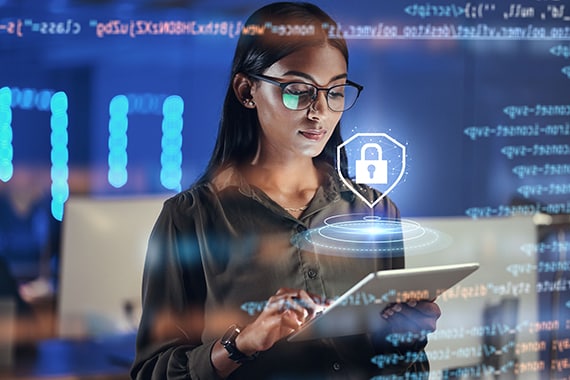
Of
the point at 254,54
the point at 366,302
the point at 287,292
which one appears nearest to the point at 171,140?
the point at 254,54

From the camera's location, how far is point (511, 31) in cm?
142

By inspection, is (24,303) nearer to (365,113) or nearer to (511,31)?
(365,113)

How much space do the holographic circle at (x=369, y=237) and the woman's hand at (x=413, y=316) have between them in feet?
0.29

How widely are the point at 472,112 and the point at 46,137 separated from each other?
2.34ft

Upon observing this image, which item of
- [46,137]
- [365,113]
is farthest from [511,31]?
[46,137]

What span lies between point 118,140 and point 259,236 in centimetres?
27

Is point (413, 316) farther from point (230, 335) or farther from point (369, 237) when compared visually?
point (230, 335)

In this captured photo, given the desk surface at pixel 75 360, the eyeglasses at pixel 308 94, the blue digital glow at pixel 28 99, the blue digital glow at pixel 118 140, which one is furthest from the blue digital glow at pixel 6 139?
the eyeglasses at pixel 308 94

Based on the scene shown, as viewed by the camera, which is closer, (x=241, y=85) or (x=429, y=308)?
(x=241, y=85)

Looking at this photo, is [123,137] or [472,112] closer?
[123,137]

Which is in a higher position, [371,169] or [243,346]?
[371,169]

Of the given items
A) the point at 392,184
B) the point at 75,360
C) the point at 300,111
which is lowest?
the point at 75,360

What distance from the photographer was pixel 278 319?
1282 mm

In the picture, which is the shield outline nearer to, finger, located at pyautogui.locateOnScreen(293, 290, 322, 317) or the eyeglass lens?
the eyeglass lens
